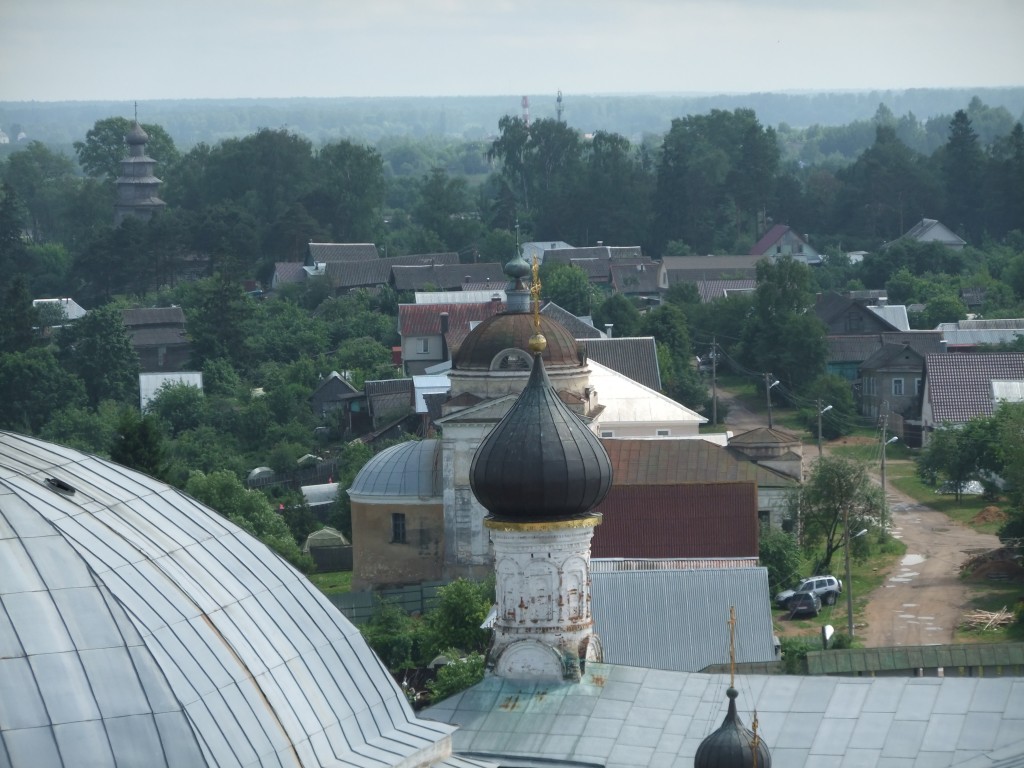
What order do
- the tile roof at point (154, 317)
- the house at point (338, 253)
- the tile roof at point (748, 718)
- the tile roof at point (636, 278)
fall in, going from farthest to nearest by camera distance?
1. the house at point (338, 253)
2. the tile roof at point (636, 278)
3. the tile roof at point (154, 317)
4. the tile roof at point (748, 718)

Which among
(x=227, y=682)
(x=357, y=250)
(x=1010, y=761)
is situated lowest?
(x=357, y=250)

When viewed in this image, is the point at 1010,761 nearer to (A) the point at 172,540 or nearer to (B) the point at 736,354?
(A) the point at 172,540

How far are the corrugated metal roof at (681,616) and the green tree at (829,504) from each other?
1010 cm

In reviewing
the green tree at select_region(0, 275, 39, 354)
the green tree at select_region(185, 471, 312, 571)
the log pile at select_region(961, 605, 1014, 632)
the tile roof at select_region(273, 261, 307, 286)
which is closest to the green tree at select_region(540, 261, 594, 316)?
the tile roof at select_region(273, 261, 307, 286)

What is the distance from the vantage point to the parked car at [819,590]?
2872cm

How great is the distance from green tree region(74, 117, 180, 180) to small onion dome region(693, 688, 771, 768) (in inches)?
3537

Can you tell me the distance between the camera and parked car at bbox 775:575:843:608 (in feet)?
94.2

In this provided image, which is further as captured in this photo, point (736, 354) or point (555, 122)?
point (555, 122)

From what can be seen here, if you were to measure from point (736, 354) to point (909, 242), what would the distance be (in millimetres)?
21349

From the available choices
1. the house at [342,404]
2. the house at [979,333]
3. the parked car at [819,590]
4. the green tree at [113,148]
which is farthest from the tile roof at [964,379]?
the green tree at [113,148]

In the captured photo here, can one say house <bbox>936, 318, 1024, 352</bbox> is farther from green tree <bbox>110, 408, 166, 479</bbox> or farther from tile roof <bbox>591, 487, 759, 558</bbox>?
green tree <bbox>110, 408, 166, 479</bbox>

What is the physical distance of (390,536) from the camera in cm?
3128

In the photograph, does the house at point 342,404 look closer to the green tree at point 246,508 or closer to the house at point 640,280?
the green tree at point 246,508

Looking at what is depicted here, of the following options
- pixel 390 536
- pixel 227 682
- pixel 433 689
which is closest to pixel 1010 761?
pixel 227 682
